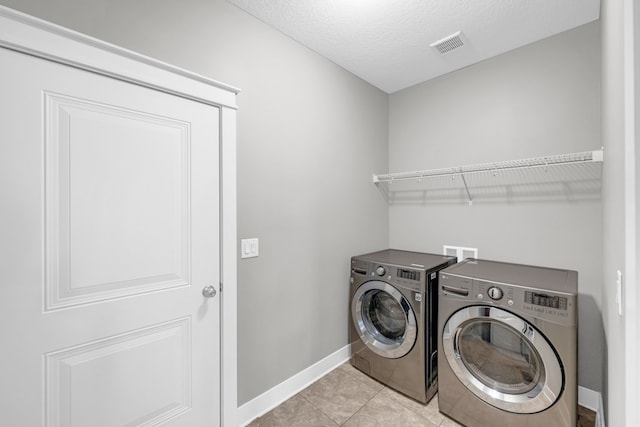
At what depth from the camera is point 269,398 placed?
74.5 inches

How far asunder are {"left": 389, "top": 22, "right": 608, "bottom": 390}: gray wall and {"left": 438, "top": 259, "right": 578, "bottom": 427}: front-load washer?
0.96 ft

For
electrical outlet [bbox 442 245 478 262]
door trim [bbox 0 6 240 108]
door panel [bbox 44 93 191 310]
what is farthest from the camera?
electrical outlet [bbox 442 245 478 262]

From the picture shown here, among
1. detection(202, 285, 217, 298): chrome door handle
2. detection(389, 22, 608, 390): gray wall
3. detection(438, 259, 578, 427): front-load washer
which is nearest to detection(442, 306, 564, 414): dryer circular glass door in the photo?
detection(438, 259, 578, 427): front-load washer

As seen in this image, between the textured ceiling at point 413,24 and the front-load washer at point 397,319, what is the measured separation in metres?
1.67

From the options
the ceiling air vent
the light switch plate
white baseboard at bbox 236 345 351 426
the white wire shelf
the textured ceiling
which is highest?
the textured ceiling

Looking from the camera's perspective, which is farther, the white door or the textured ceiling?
the textured ceiling

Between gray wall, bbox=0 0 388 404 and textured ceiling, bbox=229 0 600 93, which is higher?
textured ceiling, bbox=229 0 600 93

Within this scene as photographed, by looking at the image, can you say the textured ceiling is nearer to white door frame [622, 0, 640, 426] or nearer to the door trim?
the door trim

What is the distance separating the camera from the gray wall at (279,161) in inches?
56.6

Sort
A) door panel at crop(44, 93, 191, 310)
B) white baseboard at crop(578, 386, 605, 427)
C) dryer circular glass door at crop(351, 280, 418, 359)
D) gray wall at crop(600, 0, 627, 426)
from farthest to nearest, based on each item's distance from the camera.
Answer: dryer circular glass door at crop(351, 280, 418, 359)
white baseboard at crop(578, 386, 605, 427)
door panel at crop(44, 93, 191, 310)
gray wall at crop(600, 0, 627, 426)

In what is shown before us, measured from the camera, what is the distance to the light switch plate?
69.2 inches

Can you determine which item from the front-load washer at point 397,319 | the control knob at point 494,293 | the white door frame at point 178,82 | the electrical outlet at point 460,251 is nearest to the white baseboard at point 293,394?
the white door frame at point 178,82

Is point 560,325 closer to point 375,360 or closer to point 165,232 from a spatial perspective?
point 375,360

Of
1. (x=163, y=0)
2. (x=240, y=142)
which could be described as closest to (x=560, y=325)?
(x=240, y=142)
